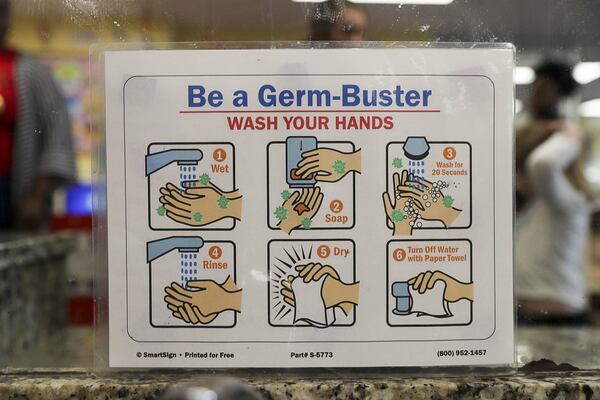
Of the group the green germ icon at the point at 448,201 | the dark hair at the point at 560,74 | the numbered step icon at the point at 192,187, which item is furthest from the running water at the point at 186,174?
the dark hair at the point at 560,74

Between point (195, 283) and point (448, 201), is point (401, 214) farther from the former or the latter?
point (195, 283)

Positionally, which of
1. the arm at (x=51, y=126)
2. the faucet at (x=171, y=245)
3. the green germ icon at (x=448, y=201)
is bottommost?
the faucet at (x=171, y=245)

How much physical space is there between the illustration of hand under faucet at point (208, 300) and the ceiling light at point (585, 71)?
0.41m

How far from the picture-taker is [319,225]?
54 cm

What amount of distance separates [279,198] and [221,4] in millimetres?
204

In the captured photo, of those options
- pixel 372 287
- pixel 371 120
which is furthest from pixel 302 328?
pixel 371 120

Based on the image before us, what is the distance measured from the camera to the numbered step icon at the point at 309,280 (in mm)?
542

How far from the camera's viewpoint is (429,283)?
54 centimetres

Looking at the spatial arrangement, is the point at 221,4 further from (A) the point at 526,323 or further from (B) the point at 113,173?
(A) the point at 526,323

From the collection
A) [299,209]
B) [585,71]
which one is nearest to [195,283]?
[299,209]

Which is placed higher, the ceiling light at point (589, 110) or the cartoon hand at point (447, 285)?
the ceiling light at point (589, 110)

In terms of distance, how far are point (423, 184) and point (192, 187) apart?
0.22 meters

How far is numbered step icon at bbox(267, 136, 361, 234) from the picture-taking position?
0.54 metres

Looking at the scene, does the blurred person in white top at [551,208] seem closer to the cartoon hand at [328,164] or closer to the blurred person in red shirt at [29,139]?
the cartoon hand at [328,164]
